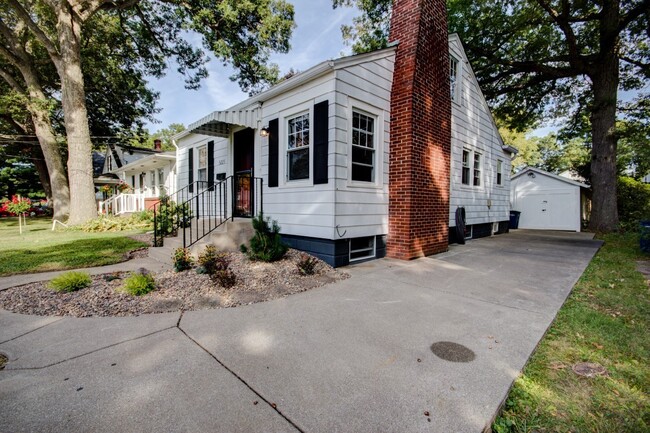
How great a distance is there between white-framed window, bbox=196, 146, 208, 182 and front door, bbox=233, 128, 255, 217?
6.42 feet

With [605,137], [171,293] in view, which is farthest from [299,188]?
[605,137]

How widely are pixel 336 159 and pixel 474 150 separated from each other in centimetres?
658

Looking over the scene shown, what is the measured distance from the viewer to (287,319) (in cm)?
314

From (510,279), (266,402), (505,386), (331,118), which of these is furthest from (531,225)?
(266,402)

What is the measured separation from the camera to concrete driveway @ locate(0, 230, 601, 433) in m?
1.68

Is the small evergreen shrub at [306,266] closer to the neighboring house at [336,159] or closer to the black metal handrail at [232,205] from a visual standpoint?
the neighboring house at [336,159]

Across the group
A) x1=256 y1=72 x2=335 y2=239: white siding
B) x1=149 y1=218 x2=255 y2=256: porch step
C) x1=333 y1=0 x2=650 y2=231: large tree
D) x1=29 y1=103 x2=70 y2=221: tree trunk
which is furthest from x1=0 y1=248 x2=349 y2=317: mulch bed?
x1=333 y1=0 x2=650 y2=231: large tree

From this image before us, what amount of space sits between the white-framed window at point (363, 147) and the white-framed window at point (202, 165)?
6.03 metres

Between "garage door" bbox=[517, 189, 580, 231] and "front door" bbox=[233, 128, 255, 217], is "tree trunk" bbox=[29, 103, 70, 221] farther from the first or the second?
"garage door" bbox=[517, 189, 580, 231]

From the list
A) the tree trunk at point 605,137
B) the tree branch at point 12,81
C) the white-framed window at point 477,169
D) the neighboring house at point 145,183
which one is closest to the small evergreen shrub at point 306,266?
the white-framed window at point 477,169

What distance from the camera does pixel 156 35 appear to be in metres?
15.0

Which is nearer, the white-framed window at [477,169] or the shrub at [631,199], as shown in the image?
the white-framed window at [477,169]

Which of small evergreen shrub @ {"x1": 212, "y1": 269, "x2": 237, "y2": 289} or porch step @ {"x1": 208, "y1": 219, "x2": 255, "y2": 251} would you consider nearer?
small evergreen shrub @ {"x1": 212, "y1": 269, "x2": 237, "y2": 289}

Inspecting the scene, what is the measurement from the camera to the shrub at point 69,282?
3977mm
